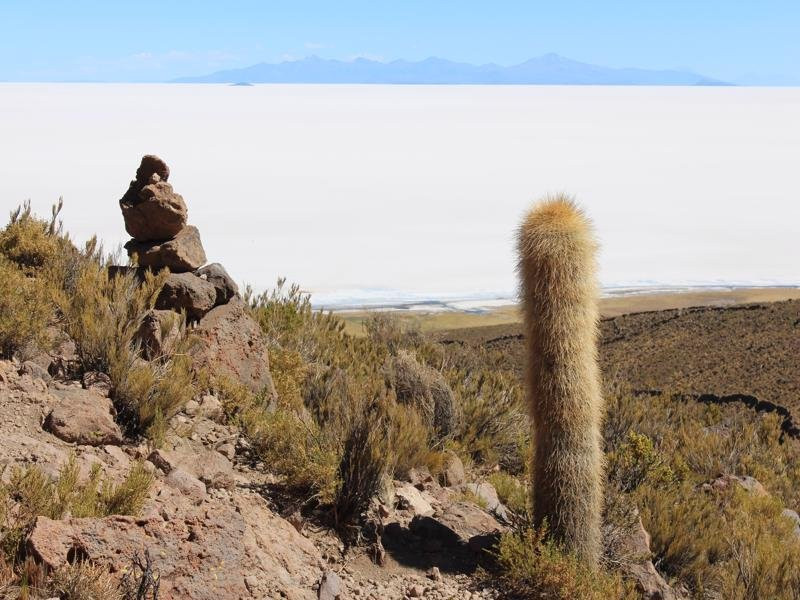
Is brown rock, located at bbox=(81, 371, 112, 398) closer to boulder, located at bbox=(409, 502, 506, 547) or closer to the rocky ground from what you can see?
the rocky ground

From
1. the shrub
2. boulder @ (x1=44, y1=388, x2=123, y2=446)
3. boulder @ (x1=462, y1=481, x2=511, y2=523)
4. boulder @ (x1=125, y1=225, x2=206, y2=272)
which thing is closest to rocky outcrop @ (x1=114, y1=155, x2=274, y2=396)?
boulder @ (x1=125, y1=225, x2=206, y2=272)

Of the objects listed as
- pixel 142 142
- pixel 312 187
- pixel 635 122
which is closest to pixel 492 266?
pixel 312 187

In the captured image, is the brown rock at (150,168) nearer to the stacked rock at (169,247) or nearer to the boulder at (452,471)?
the stacked rock at (169,247)

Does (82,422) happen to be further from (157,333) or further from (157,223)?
(157,223)

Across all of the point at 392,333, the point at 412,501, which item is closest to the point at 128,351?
the point at 412,501

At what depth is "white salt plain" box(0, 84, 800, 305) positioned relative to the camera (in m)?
47.4

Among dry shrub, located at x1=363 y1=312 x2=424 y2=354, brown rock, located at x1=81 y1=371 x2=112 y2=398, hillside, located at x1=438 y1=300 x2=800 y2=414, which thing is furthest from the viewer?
hillside, located at x1=438 y1=300 x2=800 y2=414

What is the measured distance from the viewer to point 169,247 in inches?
308

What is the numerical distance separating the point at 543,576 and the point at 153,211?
4.46 metres

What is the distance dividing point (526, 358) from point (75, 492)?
10.3ft

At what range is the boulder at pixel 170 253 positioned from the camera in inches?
309

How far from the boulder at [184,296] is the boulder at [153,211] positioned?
1.73 feet

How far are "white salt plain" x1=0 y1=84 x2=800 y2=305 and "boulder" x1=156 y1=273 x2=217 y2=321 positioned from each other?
842 inches

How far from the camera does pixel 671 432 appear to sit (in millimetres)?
12461
